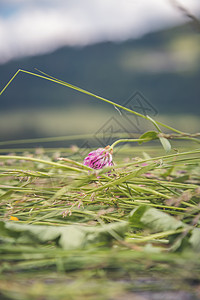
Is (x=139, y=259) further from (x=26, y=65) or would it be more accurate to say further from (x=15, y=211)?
(x=26, y=65)

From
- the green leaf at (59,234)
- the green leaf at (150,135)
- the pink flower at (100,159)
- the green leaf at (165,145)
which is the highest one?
the green leaf at (150,135)

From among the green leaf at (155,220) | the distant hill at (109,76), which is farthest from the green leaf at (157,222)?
the distant hill at (109,76)

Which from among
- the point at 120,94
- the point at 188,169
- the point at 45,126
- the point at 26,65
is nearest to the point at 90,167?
A: the point at 188,169

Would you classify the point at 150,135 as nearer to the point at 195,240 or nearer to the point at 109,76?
the point at 195,240

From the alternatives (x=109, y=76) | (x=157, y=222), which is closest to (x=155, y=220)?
(x=157, y=222)

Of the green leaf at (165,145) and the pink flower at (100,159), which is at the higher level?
the green leaf at (165,145)

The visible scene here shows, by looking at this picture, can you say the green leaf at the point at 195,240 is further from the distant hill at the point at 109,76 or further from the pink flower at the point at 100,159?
the distant hill at the point at 109,76

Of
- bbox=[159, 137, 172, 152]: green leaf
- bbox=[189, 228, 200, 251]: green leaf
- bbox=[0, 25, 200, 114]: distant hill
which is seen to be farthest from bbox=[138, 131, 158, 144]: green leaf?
bbox=[0, 25, 200, 114]: distant hill

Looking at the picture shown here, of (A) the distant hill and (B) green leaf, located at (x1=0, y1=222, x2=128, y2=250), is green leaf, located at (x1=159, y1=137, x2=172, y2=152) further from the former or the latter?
(A) the distant hill
